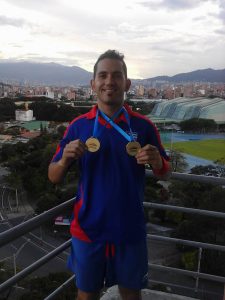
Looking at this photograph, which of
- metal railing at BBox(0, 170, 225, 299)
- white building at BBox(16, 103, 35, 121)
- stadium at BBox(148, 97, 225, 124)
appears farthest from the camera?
white building at BBox(16, 103, 35, 121)

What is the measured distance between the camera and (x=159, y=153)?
1255 mm

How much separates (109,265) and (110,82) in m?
0.58

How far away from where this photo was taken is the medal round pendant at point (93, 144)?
1160 mm

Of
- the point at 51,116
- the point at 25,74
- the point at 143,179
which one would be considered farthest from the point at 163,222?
the point at 25,74

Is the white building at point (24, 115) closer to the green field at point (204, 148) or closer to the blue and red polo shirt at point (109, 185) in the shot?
the green field at point (204, 148)

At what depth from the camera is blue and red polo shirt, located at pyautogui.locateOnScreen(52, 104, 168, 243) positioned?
1206 millimetres

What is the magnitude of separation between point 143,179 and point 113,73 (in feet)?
1.17

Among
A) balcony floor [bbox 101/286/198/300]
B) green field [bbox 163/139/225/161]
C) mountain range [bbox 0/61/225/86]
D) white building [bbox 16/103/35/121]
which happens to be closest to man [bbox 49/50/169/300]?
balcony floor [bbox 101/286/198/300]

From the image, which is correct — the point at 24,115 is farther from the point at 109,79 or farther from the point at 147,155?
the point at 147,155

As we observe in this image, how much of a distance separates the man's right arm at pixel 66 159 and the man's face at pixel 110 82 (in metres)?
0.19

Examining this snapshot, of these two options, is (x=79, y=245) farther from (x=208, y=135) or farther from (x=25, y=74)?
(x=25, y=74)

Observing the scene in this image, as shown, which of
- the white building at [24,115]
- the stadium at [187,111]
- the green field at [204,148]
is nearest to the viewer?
the green field at [204,148]

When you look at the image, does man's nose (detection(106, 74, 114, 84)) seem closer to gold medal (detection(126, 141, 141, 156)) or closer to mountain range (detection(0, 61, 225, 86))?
gold medal (detection(126, 141, 141, 156))

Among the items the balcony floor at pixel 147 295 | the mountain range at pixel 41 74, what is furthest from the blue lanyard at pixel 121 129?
the mountain range at pixel 41 74
